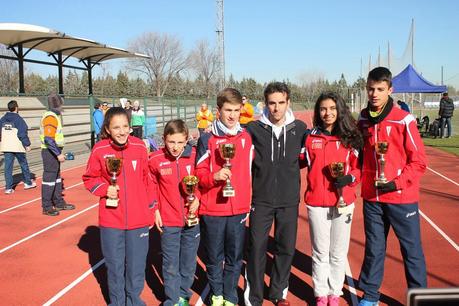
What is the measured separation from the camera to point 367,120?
12.4 feet

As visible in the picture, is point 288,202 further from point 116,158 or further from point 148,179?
point 116,158

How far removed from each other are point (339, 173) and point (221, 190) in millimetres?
1037

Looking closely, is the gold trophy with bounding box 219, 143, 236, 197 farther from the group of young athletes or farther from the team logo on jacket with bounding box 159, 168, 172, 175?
the team logo on jacket with bounding box 159, 168, 172, 175

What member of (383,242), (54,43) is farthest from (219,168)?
(54,43)

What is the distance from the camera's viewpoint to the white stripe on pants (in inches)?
147

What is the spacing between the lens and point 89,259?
5.52 m

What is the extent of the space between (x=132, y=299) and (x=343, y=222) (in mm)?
2015

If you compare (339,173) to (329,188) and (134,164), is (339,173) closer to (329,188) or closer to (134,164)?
(329,188)

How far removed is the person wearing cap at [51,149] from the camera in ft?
23.6

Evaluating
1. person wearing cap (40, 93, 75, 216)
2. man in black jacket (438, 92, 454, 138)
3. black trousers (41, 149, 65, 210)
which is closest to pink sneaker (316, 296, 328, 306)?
person wearing cap (40, 93, 75, 216)

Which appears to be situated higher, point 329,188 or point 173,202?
point 329,188

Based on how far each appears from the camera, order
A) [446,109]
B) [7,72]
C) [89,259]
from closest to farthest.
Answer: [89,259]
[446,109]
[7,72]

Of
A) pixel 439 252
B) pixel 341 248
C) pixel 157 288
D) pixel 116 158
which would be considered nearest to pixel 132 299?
pixel 157 288

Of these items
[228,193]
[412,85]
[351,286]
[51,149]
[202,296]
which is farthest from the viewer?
[412,85]
